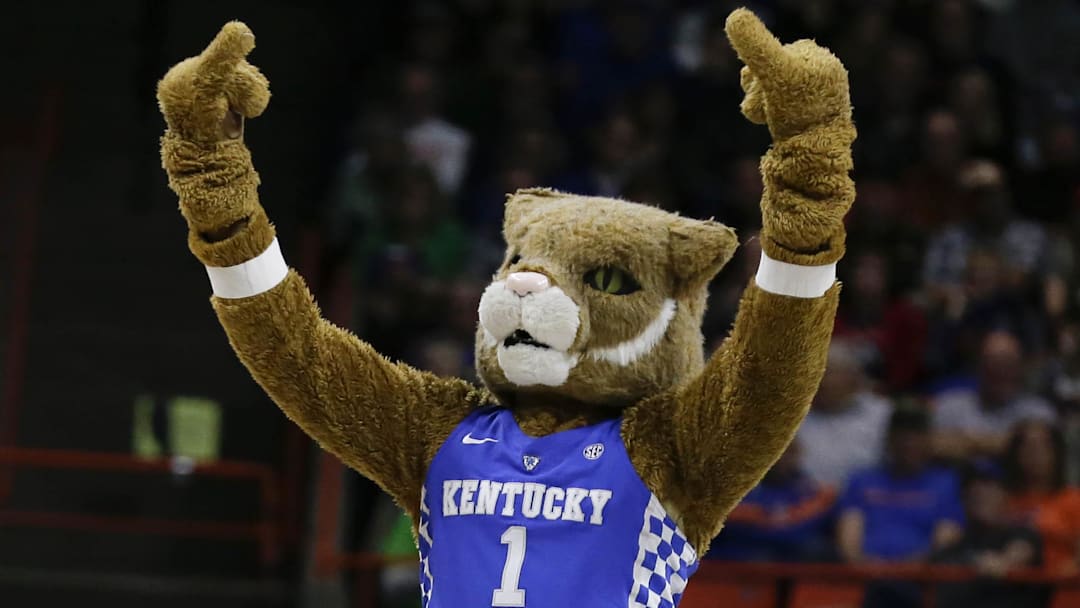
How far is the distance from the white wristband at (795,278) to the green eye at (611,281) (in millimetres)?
275

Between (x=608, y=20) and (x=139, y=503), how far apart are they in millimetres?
2875

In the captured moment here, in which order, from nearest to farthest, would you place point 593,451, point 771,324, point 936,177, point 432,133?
point 771,324 < point 593,451 < point 936,177 < point 432,133

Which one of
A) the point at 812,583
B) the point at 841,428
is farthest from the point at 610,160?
the point at 812,583

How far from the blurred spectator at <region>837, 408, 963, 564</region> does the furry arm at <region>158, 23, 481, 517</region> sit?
2585 mm

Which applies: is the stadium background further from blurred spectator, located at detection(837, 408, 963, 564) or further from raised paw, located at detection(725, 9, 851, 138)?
raised paw, located at detection(725, 9, 851, 138)

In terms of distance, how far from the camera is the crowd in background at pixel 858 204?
5004mm

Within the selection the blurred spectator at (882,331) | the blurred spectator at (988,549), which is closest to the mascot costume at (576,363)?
the blurred spectator at (988,549)

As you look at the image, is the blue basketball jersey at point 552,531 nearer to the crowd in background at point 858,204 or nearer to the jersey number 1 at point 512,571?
the jersey number 1 at point 512,571

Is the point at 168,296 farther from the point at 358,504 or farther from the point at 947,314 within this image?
the point at 947,314

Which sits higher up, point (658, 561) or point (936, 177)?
point (936, 177)

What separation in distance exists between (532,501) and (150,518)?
379 cm

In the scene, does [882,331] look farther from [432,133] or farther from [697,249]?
[697,249]

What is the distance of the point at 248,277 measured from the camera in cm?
244

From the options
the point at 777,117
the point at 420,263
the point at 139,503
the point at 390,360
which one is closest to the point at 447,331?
the point at 420,263
